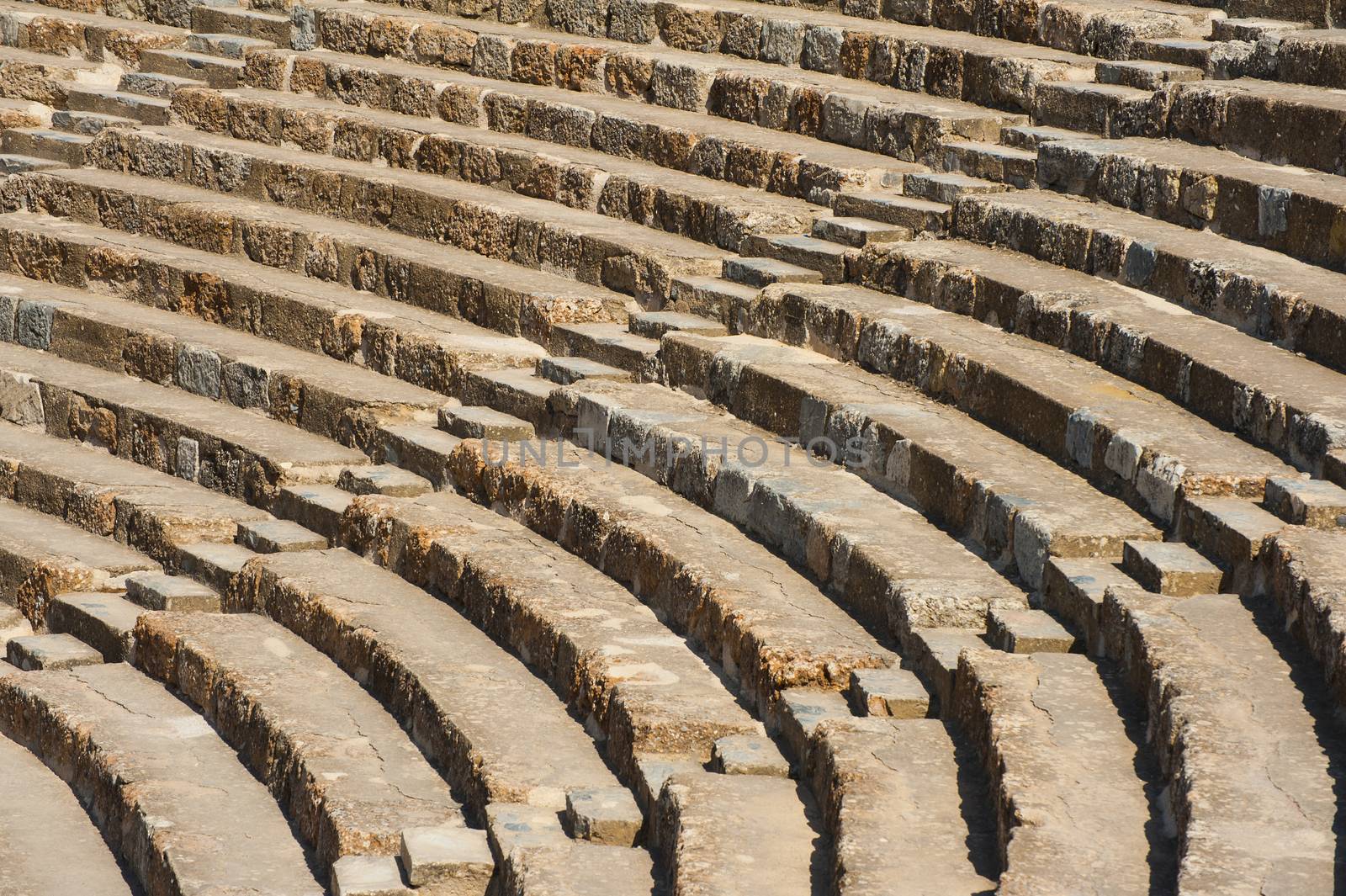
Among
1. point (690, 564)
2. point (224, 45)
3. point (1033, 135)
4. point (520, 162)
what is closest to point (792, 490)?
point (690, 564)

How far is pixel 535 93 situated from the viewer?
10586 millimetres

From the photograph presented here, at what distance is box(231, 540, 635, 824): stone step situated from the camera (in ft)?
17.3

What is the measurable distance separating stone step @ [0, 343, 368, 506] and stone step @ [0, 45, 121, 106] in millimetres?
3324

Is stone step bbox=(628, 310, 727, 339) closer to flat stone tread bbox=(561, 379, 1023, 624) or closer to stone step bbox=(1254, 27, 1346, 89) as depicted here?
flat stone tread bbox=(561, 379, 1023, 624)

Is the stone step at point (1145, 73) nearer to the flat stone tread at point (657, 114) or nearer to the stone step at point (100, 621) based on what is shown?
the flat stone tread at point (657, 114)

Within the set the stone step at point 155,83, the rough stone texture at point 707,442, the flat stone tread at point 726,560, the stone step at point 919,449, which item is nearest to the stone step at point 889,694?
the rough stone texture at point 707,442

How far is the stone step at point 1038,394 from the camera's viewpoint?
18.2 feet

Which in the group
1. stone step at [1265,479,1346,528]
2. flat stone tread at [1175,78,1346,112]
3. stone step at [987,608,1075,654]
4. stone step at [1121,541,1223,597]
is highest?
flat stone tread at [1175,78,1346,112]

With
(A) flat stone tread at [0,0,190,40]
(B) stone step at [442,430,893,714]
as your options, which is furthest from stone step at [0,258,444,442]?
(A) flat stone tread at [0,0,190,40]

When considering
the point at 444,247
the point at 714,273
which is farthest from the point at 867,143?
the point at 444,247

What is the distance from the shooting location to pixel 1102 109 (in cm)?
838

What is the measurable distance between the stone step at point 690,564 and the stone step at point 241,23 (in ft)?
19.1

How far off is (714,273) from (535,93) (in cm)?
272

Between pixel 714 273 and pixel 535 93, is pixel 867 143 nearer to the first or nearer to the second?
pixel 714 273
